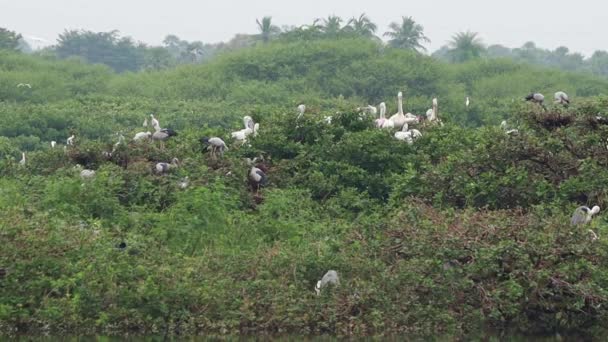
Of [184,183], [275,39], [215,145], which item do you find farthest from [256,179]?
[275,39]

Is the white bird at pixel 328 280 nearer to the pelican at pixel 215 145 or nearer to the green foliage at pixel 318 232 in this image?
the green foliage at pixel 318 232

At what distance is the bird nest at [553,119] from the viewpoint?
1438cm

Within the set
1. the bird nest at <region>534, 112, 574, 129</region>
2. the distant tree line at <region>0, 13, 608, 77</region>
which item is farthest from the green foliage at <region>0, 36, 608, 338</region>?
the distant tree line at <region>0, 13, 608, 77</region>

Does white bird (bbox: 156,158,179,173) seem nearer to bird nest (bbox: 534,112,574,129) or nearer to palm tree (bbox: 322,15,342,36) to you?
bird nest (bbox: 534,112,574,129)

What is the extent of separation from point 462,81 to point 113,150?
33.2 metres

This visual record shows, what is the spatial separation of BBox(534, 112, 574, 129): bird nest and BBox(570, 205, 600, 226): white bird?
4.67 feet

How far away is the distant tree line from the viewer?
54.0 m

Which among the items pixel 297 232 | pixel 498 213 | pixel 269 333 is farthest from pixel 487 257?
pixel 297 232

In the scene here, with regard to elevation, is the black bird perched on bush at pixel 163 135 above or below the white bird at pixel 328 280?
below

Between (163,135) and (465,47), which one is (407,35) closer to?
(465,47)

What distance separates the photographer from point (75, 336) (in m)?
10.8

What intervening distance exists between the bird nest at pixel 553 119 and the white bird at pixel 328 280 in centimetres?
395

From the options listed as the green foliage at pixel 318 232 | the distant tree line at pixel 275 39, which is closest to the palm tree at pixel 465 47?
the distant tree line at pixel 275 39

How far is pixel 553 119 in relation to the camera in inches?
567
